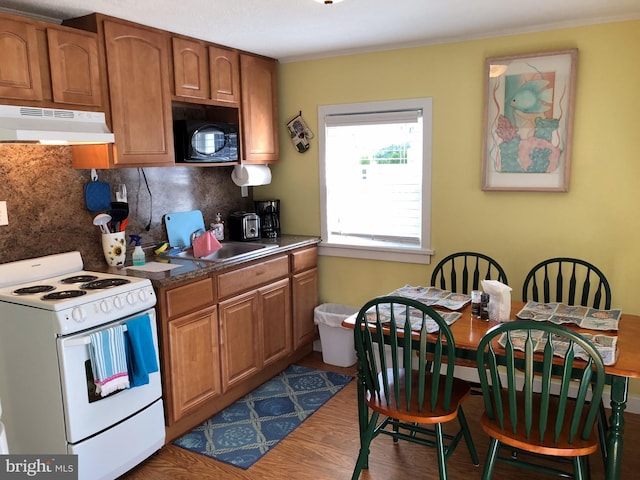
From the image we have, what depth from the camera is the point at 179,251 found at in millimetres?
3445

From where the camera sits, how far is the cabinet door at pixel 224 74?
11.0ft

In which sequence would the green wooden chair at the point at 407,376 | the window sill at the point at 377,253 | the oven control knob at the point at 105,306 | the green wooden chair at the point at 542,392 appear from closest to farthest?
the green wooden chair at the point at 542,392, the green wooden chair at the point at 407,376, the oven control knob at the point at 105,306, the window sill at the point at 377,253

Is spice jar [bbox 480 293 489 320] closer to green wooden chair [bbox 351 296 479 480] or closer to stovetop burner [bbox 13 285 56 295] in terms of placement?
green wooden chair [bbox 351 296 479 480]

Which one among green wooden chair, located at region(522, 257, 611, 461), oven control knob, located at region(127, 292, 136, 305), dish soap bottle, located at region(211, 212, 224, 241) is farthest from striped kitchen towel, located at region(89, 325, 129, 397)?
green wooden chair, located at region(522, 257, 611, 461)

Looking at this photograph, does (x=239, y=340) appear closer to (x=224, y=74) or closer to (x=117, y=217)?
(x=117, y=217)

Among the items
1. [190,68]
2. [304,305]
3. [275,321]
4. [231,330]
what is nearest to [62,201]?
[190,68]

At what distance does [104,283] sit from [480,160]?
2.33 meters

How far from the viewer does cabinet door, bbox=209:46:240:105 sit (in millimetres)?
3354

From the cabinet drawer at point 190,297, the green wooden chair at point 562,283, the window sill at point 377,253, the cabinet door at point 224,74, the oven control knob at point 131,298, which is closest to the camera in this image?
the oven control knob at point 131,298

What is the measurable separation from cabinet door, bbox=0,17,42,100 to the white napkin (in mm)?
2278

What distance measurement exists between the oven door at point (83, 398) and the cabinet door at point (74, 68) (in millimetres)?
1134

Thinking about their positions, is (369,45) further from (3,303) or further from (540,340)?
(3,303)

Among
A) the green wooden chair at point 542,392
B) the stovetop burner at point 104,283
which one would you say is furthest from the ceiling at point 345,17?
the green wooden chair at point 542,392

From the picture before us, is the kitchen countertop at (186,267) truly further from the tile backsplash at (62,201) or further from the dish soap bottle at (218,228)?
the dish soap bottle at (218,228)
